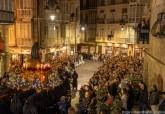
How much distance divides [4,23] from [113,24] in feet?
100

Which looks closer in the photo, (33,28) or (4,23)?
(4,23)

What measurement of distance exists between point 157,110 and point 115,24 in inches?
1655

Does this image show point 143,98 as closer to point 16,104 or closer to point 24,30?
point 16,104

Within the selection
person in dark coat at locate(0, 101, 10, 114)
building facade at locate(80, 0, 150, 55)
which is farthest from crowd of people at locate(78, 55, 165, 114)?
building facade at locate(80, 0, 150, 55)

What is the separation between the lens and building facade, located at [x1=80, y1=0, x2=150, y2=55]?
49.7 meters

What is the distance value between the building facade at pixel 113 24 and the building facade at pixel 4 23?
72.6 ft

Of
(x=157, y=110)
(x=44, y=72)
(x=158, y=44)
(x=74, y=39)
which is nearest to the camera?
(x=157, y=110)

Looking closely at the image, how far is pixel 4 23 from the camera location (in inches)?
1011

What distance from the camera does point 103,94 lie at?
55.6 feet

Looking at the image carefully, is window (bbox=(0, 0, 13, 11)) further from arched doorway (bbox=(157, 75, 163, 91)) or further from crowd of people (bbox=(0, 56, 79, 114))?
A: arched doorway (bbox=(157, 75, 163, 91))

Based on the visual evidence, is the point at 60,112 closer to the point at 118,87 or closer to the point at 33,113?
the point at 33,113

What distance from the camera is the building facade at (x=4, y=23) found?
82.7 feet

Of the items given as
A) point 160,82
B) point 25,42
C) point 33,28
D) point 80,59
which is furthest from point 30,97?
point 80,59

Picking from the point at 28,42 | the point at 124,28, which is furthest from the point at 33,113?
the point at 124,28
